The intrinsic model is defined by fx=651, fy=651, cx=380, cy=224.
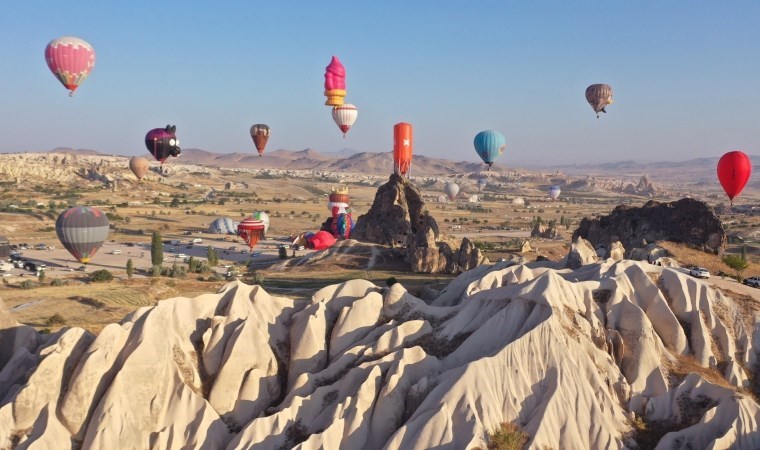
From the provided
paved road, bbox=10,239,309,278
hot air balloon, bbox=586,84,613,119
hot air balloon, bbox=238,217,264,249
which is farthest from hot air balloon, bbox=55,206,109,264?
hot air balloon, bbox=586,84,613,119

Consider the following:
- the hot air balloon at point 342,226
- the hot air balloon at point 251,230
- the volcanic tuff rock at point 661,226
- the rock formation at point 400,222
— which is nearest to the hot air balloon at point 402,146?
the rock formation at point 400,222

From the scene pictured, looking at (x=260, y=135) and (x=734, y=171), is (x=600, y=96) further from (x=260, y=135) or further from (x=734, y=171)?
(x=260, y=135)

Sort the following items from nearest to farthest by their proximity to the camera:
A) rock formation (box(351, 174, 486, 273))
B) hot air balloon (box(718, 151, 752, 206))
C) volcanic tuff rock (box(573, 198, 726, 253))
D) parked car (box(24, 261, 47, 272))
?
volcanic tuff rock (box(573, 198, 726, 253))
hot air balloon (box(718, 151, 752, 206))
rock formation (box(351, 174, 486, 273))
parked car (box(24, 261, 47, 272))

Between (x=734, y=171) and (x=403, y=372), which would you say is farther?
(x=734, y=171)

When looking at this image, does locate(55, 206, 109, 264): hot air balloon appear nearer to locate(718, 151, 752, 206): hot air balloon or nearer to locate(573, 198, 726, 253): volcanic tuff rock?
locate(573, 198, 726, 253): volcanic tuff rock

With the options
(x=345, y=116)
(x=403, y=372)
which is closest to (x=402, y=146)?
(x=345, y=116)

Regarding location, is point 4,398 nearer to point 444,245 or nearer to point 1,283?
point 1,283

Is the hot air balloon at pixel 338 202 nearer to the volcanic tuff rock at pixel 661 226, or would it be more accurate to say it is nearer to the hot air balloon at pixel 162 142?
the hot air balloon at pixel 162 142
